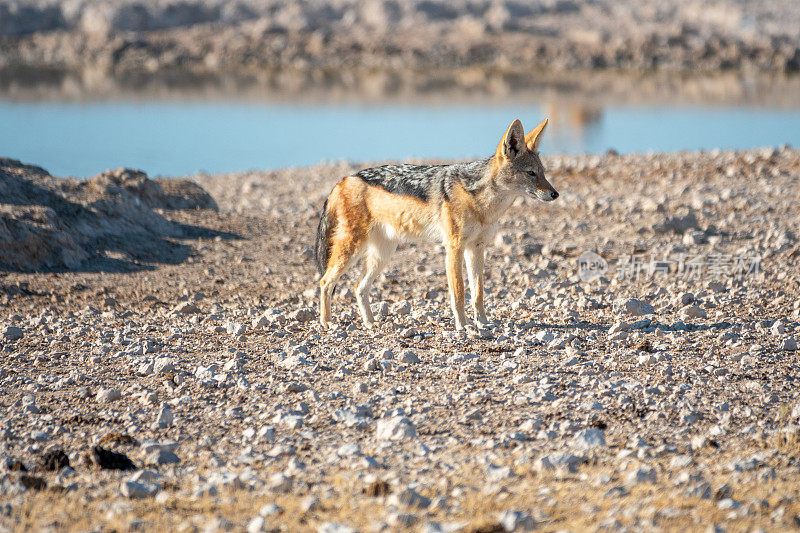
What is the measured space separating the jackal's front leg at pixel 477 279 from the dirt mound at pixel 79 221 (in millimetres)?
4032

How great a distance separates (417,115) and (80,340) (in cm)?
2371

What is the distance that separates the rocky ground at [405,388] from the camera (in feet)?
15.2

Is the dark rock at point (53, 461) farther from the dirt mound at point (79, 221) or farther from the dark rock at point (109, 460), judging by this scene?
the dirt mound at point (79, 221)

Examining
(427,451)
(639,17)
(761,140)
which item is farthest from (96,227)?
(639,17)

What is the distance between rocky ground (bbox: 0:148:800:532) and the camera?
15.2 ft

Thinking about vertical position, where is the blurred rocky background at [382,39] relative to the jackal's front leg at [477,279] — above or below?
above

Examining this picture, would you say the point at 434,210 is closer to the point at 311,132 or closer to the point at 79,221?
the point at 79,221

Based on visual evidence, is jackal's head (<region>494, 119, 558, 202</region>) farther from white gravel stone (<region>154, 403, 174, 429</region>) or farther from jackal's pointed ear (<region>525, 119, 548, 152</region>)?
white gravel stone (<region>154, 403, 174, 429</region>)

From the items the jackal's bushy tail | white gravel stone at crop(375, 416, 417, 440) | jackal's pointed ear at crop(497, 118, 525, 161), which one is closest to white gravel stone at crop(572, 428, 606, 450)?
white gravel stone at crop(375, 416, 417, 440)

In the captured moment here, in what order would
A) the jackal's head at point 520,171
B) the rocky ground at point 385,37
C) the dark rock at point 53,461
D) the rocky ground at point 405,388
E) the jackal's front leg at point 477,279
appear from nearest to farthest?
the rocky ground at point 405,388, the dark rock at point 53,461, the jackal's head at point 520,171, the jackal's front leg at point 477,279, the rocky ground at point 385,37

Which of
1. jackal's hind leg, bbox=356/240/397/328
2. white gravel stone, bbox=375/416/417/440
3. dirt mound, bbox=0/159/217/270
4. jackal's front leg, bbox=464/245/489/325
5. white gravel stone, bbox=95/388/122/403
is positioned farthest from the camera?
dirt mound, bbox=0/159/217/270

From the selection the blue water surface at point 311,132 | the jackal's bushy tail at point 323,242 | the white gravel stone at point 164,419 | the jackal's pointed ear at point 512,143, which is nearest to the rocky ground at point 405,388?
the white gravel stone at point 164,419

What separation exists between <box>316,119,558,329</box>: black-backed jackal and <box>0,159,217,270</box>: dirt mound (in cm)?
323

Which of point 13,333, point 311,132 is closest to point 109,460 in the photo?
point 13,333
